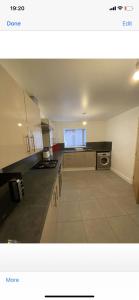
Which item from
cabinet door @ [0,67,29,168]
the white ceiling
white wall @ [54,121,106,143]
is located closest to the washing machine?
white wall @ [54,121,106,143]

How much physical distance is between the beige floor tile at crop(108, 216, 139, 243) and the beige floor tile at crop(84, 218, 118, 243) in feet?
0.27

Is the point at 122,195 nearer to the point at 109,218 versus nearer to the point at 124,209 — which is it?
the point at 124,209

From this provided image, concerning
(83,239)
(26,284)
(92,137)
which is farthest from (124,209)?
(92,137)

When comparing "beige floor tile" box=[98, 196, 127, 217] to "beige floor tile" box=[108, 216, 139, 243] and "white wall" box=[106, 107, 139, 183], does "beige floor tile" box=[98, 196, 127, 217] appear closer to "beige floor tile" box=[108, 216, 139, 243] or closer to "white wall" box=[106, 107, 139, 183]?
"beige floor tile" box=[108, 216, 139, 243]

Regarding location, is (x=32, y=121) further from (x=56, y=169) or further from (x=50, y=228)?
(x=50, y=228)

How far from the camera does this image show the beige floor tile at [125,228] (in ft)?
4.91

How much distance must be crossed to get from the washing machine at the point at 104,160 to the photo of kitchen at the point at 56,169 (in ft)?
3.36

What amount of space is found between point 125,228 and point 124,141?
2492mm

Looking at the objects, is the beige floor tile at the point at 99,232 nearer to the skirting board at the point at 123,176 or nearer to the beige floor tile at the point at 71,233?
the beige floor tile at the point at 71,233

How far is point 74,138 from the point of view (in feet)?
17.5
